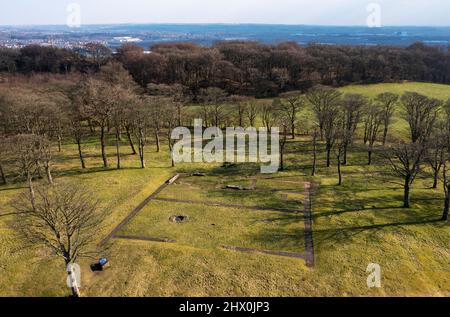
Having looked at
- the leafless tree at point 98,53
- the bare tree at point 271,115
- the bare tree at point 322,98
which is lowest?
the bare tree at point 271,115

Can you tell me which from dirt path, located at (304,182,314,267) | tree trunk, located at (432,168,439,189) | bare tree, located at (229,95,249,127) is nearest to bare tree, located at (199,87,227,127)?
bare tree, located at (229,95,249,127)

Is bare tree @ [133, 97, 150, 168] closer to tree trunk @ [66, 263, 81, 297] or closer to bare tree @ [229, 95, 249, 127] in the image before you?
bare tree @ [229, 95, 249, 127]

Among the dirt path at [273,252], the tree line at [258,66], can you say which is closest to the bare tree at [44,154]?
the dirt path at [273,252]

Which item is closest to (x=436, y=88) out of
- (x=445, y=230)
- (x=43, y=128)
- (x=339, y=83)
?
(x=339, y=83)

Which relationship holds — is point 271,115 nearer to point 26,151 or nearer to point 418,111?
point 418,111

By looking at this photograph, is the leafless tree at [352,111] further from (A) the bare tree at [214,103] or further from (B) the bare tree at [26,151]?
(B) the bare tree at [26,151]

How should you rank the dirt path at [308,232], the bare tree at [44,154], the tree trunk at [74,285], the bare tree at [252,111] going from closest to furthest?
1. the tree trunk at [74,285]
2. the dirt path at [308,232]
3. the bare tree at [44,154]
4. the bare tree at [252,111]

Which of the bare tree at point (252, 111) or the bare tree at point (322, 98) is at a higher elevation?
the bare tree at point (322, 98)

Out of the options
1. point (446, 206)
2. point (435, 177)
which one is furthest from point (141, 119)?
point (435, 177)

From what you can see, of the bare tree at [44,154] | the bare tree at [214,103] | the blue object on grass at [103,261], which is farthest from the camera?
the bare tree at [214,103]
